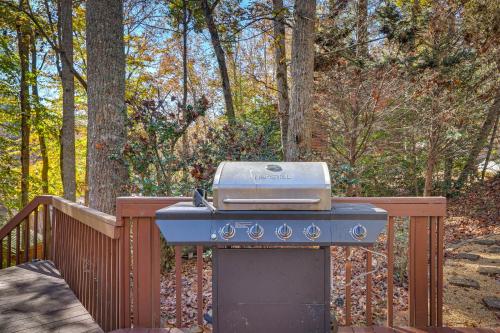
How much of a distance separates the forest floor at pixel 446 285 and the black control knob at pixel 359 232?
1.19m

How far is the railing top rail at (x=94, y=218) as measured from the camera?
2.41 m

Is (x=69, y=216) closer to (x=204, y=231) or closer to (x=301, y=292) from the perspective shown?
(x=204, y=231)

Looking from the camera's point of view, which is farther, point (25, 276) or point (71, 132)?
point (71, 132)

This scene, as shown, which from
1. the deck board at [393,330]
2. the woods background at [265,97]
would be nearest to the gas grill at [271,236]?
the deck board at [393,330]

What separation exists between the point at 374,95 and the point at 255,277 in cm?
527

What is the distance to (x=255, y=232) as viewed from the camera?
1.77 meters

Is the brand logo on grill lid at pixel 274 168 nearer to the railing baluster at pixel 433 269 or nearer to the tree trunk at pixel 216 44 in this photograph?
the railing baluster at pixel 433 269

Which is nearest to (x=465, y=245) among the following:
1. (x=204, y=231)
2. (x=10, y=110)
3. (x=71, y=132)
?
(x=204, y=231)

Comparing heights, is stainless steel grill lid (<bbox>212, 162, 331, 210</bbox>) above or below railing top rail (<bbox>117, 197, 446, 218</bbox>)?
above

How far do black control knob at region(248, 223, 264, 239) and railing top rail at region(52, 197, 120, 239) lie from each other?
1.02 metres

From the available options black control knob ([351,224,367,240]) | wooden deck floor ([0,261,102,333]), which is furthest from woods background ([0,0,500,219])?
black control knob ([351,224,367,240])

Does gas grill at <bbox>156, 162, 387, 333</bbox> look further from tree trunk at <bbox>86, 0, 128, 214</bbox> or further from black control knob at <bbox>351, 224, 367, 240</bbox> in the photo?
tree trunk at <bbox>86, 0, 128, 214</bbox>

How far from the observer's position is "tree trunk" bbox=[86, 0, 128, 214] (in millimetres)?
4652

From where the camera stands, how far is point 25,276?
4.17m
